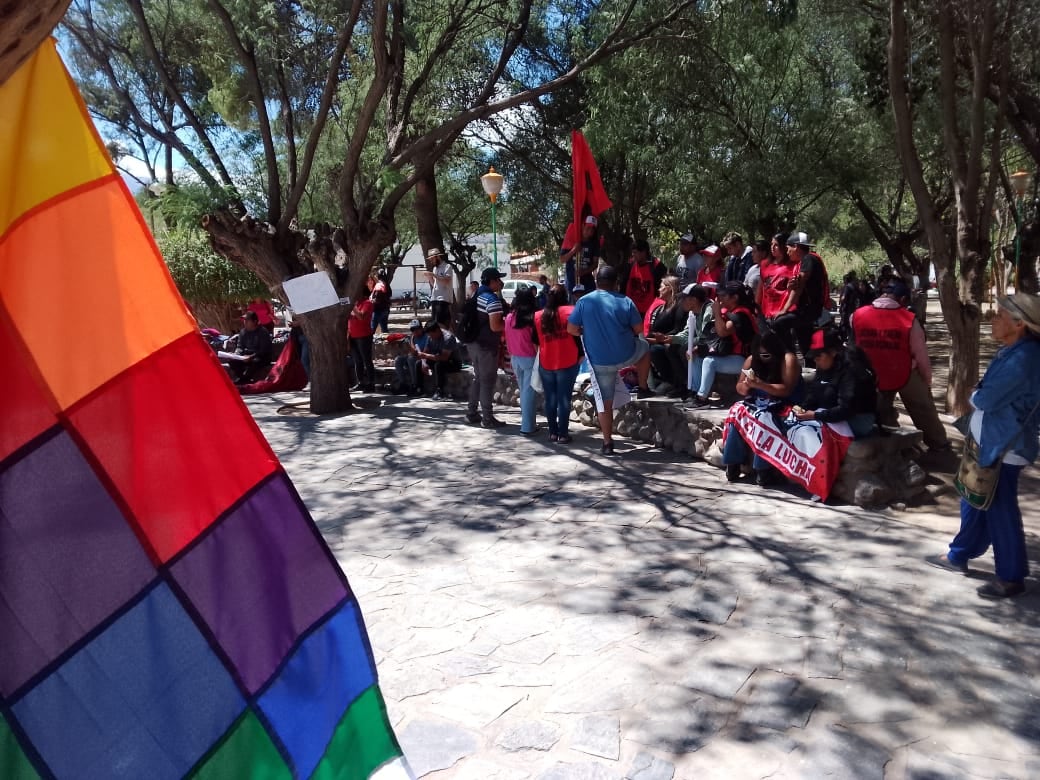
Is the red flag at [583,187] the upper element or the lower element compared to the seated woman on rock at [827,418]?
upper

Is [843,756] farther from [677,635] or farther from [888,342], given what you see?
[888,342]

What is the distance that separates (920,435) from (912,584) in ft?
7.50

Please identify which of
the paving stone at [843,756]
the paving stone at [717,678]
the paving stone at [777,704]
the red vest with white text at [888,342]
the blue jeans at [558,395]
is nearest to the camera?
the paving stone at [843,756]

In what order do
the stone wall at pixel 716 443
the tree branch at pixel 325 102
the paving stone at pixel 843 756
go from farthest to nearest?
the tree branch at pixel 325 102
the stone wall at pixel 716 443
the paving stone at pixel 843 756

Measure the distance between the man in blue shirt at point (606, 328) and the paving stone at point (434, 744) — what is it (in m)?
4.55

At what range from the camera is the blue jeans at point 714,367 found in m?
7.66

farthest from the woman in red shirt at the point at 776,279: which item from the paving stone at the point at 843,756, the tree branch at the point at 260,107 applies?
the tree branch at the point at 260,107

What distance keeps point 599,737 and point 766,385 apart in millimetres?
3709

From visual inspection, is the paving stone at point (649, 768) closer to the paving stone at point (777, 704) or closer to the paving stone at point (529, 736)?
the paving stone at point (529, 736)

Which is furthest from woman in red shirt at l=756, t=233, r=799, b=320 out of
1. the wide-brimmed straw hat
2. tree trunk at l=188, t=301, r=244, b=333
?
tree trunk at l=188, t=301, r=244, b=333

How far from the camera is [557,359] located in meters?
8.05

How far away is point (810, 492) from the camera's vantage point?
6145 millimetres

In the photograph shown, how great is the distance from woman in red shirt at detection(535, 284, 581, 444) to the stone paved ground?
155 centimetres

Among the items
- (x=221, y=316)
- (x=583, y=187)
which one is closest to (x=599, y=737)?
(x=583, y=187)
